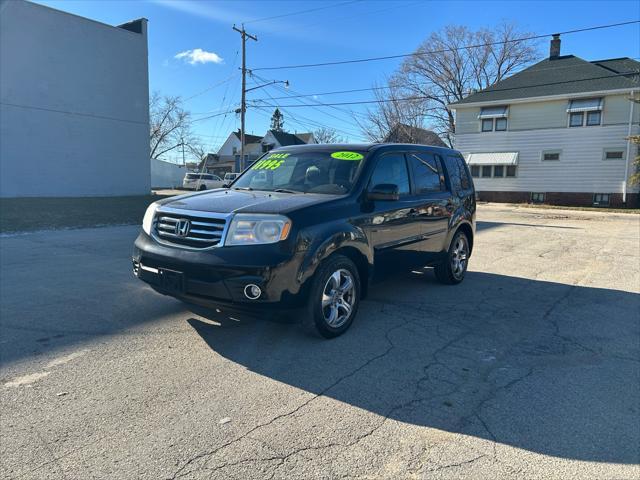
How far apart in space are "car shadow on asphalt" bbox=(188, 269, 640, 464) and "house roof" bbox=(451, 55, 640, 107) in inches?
989

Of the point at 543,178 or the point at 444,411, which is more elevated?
the point at 543,178

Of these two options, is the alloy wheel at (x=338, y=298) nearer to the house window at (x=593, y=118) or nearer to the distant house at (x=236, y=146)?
the house window at (x=593, y=118)

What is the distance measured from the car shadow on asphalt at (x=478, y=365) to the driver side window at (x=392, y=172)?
1451mm

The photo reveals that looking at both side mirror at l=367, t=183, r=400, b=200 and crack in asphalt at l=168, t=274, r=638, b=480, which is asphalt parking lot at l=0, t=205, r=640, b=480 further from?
side mirror at l=367, t=183, r=400, b=200

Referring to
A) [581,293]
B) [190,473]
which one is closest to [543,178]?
[581,293]

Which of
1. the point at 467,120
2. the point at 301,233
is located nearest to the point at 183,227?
the point at 301,233

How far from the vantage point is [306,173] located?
16.4 feet

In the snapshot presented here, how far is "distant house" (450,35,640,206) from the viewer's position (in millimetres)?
25406

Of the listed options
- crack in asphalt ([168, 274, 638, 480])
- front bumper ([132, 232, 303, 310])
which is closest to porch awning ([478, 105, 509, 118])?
crack in asphalt ([168, 274, 638, 480])

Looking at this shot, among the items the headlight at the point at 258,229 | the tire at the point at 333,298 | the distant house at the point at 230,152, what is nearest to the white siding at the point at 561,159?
the tire at the point at 333,298

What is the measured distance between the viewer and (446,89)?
40.0 meters

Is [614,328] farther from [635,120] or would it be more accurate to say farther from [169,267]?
[635,120]

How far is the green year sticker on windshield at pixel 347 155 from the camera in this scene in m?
4.94

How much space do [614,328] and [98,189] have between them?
75.9 feet
